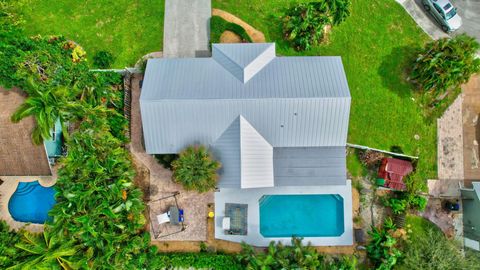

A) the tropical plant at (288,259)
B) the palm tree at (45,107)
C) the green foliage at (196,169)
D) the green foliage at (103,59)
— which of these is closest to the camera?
the palm tree at (45,107)

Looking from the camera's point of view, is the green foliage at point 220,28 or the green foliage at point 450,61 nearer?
the green foliage at point 450,61

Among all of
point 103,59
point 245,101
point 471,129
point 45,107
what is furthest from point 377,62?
point 45,107

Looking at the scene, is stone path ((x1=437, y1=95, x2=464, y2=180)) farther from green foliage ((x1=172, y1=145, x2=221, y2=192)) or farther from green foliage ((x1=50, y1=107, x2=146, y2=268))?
green foliage ((x1=50, y1=107, x2=146, y2=268))

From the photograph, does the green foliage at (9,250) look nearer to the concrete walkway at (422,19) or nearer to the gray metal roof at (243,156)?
the gray metal roof at (243,156)

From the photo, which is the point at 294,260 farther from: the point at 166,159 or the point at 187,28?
the point at 187,28

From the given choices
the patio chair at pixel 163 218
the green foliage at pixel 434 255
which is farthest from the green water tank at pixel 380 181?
the patio chair at pixel 163 218

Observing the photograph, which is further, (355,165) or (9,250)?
(355,165)
